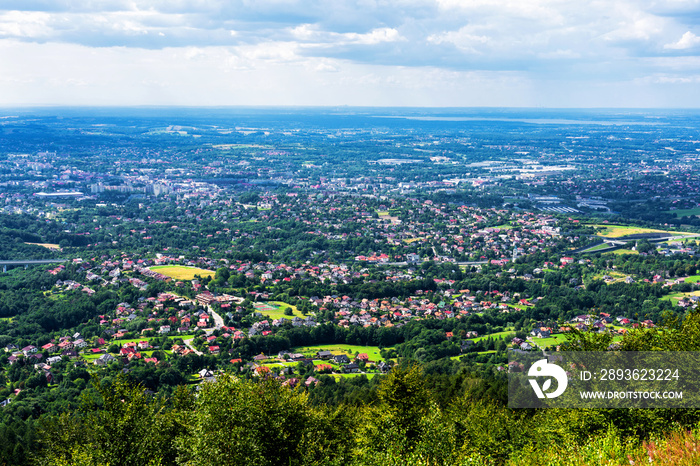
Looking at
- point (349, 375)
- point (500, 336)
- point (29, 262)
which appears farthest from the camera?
point (29, 262)

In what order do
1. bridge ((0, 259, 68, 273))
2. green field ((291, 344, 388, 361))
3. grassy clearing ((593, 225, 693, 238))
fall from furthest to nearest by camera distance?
grassy clearing ((593, 225, 693, 238)) → bridge ((0, 259, 68, 273)) → green field ((291, 344, 388, 361))

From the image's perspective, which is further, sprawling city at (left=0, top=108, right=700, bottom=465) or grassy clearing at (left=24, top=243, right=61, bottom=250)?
grassy clearing at (left=24, top=243, right=61, bottom=250)

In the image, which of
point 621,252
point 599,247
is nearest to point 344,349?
point 621,252

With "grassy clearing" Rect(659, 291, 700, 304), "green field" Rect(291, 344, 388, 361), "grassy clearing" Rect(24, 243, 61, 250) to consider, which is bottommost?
"green field" Rect(291, 344, 388, 361)

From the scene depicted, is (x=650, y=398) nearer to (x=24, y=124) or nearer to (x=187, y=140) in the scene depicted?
(x=187, y=140)

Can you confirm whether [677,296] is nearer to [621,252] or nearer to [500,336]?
[621,252]

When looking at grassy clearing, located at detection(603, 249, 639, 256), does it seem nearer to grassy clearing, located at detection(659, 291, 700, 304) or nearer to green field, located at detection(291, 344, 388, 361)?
grassy clearing, located at detection(659, 291, 700, 304)

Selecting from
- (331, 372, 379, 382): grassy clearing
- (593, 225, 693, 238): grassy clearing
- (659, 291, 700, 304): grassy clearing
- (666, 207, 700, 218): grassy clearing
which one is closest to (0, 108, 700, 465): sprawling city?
(659, 291, 700, 304): grassy clearing

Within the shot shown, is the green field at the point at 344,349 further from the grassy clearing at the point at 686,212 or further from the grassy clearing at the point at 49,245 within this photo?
the grassy clearing at the point at 686,212
